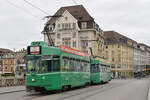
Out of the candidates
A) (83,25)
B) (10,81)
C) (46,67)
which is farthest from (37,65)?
(83,25)

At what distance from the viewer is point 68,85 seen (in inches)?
755

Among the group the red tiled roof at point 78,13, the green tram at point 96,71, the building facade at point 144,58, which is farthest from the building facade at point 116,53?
the green tram at point 96,71

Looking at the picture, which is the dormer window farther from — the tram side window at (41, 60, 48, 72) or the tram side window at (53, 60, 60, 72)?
the tram side window at (41, 60, 48, 72)

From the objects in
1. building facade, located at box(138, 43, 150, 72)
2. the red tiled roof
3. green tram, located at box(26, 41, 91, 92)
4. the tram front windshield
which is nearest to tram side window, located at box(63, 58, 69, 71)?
green tram, located at box(26, 41, 91, 92)

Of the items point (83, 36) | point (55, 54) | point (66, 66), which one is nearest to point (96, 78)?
point (66, 66)

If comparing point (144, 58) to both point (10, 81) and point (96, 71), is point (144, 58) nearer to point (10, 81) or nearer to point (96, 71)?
point (96, 71)

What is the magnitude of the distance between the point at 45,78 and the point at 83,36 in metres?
50.0

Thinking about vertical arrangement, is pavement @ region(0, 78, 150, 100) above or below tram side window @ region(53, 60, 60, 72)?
below

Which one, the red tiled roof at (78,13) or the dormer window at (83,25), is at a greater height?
the red tiled roof at (78,13)

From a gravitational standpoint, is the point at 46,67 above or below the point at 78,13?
below

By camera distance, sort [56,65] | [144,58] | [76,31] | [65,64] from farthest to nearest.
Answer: [144,58]
[76,31]
[65,64]
[56,65]

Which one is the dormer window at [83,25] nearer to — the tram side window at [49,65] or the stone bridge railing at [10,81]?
the stone bridge railing at [10,81]

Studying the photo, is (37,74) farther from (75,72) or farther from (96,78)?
(96,78)

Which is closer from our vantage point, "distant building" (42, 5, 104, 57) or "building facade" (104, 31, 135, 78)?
"distant building" (42, 5, 104, 57)
